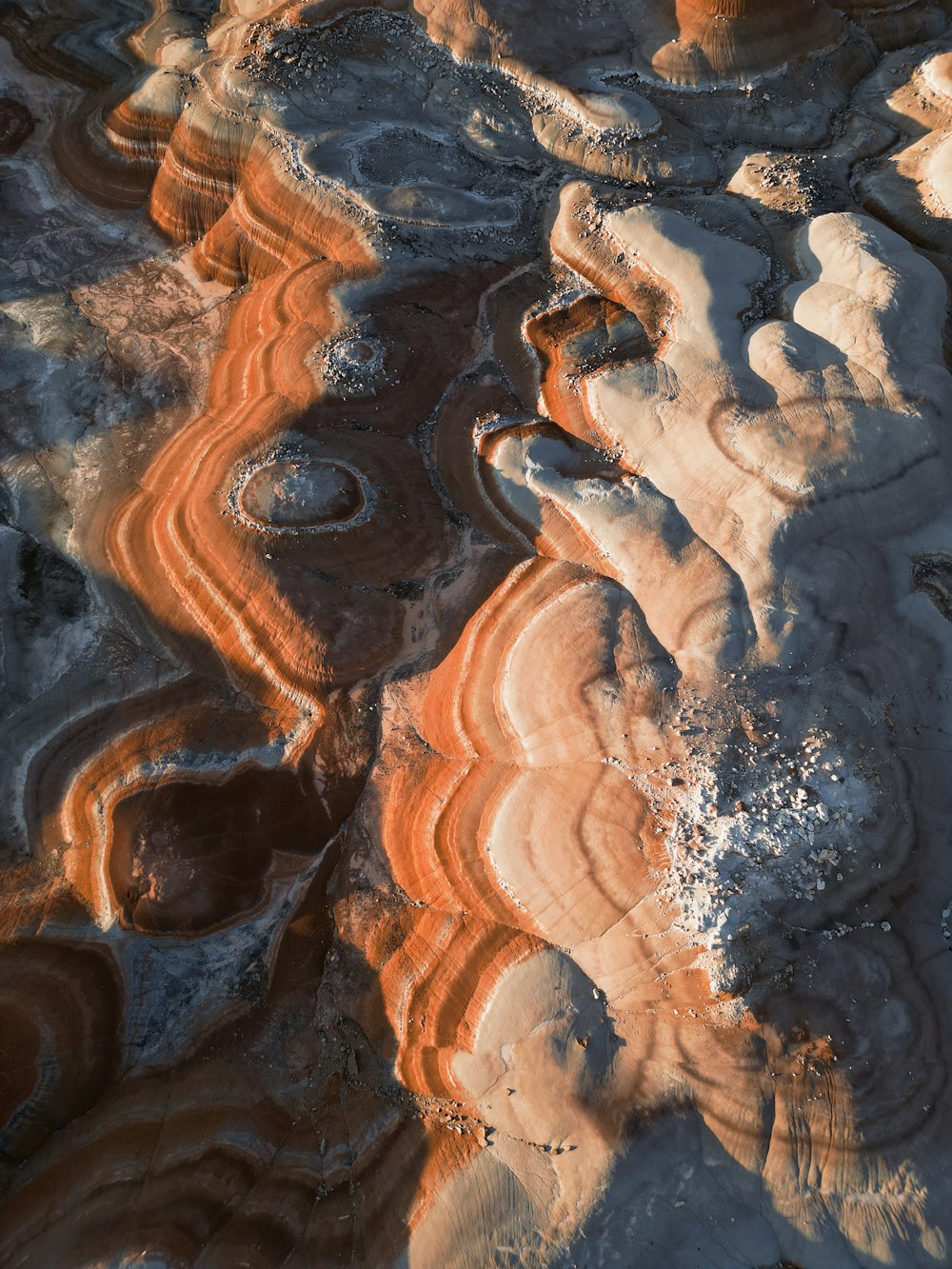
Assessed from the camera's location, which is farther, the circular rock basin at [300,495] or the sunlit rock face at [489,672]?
the circular rock basin at [300,495]

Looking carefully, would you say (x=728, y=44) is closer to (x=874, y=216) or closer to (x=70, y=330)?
(x=874, y=216)

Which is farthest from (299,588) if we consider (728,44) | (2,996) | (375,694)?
(728,44)

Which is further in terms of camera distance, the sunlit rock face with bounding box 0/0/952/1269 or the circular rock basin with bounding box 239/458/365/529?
the circular rock basin with bounding box 239/458/365/529

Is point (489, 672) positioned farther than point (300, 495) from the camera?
No
